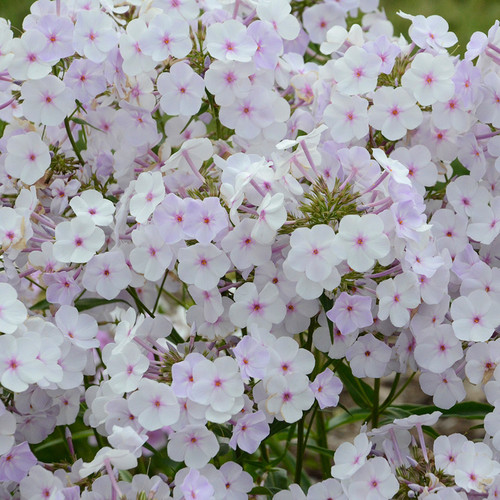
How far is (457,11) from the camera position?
13.1ft

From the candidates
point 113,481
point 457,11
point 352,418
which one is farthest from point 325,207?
point 457,11

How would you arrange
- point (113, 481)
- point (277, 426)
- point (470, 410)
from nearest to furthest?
point (113, 481) → point (277, 426) → point (470, 410)

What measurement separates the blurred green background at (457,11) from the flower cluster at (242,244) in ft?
7.51

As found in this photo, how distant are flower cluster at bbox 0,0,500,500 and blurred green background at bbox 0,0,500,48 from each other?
7.51 feet

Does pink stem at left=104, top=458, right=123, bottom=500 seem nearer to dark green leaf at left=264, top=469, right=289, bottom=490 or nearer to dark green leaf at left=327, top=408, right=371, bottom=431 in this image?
dark green leaf at left=264, top=469, right=289, bottom=490

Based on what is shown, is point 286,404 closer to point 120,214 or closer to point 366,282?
point 366,282

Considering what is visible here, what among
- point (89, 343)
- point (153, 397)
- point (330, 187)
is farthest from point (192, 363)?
point (330, 187)

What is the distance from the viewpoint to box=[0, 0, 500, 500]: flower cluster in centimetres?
112

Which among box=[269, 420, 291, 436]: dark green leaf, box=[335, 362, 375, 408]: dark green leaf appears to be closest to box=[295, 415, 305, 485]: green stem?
box=[269, 420, 291, 436]: dark green leaf

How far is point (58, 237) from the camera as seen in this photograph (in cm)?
122

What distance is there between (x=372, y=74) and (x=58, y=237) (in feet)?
1.70

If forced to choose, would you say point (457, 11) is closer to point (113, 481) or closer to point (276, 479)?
point (276, 479)

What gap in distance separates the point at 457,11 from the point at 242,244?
3.17 metres

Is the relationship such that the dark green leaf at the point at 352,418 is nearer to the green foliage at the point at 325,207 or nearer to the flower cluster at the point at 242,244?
the flower cluster at the point at 242,244
